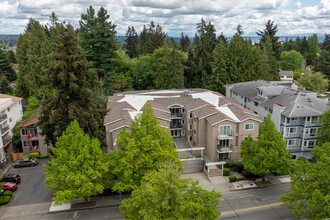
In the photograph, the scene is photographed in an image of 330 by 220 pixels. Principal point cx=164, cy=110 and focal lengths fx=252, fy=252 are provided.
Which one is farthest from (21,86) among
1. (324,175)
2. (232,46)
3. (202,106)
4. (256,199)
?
(324,175)

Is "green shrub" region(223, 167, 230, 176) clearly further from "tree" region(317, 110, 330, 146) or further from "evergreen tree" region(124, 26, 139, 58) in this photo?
"evergreen tree" region(124, 26, 139, 58)

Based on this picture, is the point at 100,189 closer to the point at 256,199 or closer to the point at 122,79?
the point at 256,199

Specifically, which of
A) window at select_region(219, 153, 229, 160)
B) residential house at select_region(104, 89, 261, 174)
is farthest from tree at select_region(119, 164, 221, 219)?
window at select_region(219, 153, 229, 160)

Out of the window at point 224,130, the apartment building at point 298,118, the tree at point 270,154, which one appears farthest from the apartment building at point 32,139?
the apartment building at point 298,118

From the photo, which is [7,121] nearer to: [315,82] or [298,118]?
[298,118]

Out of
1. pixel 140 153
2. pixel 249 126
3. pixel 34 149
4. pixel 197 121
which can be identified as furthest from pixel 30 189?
pixel 249 126

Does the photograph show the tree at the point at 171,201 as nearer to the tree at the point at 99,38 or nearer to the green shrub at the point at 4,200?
the green shrub at the point at 4,200

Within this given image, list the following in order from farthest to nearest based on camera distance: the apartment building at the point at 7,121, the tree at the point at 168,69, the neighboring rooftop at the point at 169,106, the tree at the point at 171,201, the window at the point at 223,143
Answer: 1. the tree at the point at 168,69
2. the apartment building at the point at 7,121
3. the neighboring rooftop at the point at 169,106
4. the window at the point at 223,143
5. the tree at the point at 171,201
